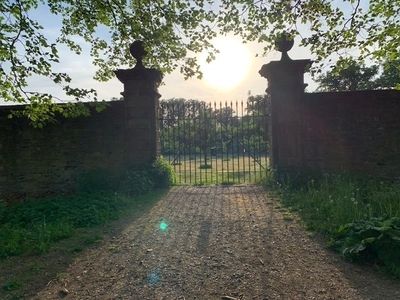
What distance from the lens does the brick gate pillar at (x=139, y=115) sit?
28.5 feet

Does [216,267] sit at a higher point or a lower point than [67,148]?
lower

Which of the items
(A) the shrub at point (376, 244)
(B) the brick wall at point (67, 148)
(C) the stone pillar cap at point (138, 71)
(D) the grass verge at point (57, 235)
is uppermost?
(C) the stone pillar cap at point (138, 71)

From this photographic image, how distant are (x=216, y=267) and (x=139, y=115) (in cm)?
582

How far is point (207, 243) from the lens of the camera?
14.3ft

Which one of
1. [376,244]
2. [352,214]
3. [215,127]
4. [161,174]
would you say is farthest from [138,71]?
[376,244]

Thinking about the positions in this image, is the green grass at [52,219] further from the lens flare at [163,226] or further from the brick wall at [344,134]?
the brick wall at [344,134]

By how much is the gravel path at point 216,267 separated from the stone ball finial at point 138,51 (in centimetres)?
479

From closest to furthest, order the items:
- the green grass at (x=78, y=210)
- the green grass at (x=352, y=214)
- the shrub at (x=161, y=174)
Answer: the green grass at (x=352, y=214) → the green grass at (x=78, y=210) → the shrub at (x=161, y=174)

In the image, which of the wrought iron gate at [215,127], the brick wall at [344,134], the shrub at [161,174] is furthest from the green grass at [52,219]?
the brick wall at [344,134]

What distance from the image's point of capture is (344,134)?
27.0 ft

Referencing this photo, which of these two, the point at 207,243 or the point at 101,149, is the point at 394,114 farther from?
the point at 101,149

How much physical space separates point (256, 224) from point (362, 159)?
175 inches

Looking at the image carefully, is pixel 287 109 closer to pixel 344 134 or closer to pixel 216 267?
pixel 344 134

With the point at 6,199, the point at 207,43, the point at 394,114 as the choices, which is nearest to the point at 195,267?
the point at 207,43
